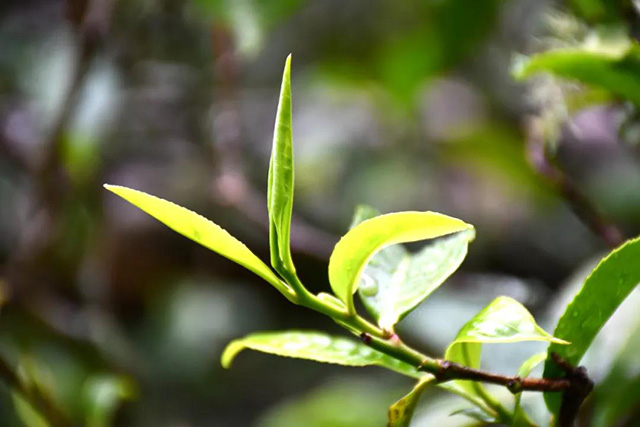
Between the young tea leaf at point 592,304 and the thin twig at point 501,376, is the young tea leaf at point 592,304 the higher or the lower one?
the higher one

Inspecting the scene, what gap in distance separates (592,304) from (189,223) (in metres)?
0.20

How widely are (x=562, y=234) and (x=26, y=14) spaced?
1.21 meters

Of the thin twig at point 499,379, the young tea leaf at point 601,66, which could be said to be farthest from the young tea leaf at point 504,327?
the young tea leaf at point 601,66

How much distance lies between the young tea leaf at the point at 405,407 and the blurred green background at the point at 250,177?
0.86 feet

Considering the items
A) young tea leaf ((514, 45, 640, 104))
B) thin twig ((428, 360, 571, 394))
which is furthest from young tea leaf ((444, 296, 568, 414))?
young tea leaf ((514, 45, 640, 104))

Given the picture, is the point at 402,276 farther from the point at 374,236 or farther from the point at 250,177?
the point at 250,177

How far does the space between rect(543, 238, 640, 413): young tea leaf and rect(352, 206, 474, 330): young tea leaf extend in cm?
6

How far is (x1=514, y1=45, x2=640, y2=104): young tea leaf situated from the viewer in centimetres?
47

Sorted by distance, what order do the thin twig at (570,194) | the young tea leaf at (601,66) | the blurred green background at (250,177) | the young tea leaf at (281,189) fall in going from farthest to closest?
the blurred green background at (250,177) < the thin twig at (570,194) < the young tea leaf at (601,66) < the young tea leaf at (281,189)

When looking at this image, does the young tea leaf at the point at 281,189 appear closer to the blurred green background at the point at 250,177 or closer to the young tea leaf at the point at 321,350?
the young tea leaf at the point at 321,350

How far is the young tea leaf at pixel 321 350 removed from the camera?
1.17 ft

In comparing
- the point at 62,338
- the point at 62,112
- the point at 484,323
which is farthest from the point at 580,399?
the point at 62,338

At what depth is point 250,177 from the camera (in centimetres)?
157

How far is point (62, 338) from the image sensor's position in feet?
3.38
